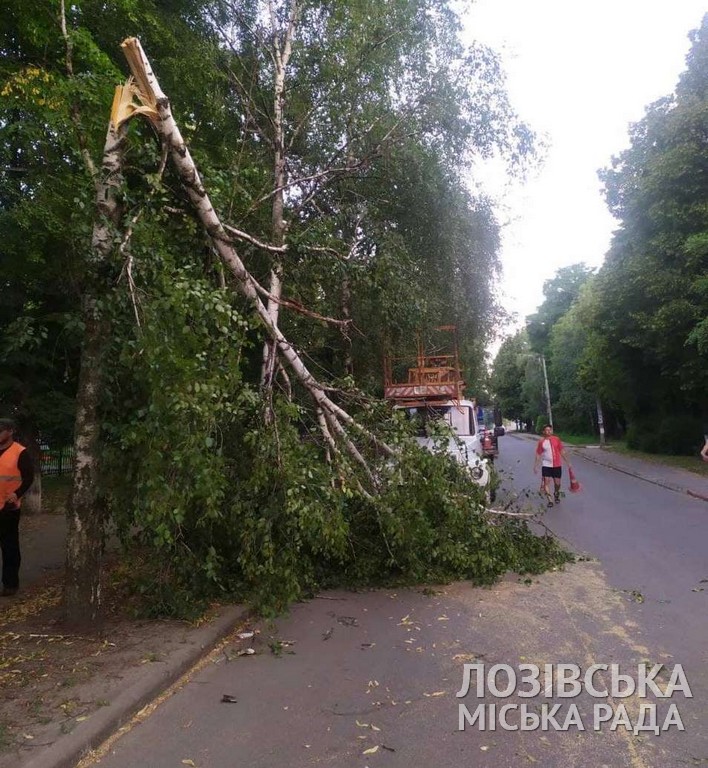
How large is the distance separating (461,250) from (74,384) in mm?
8550

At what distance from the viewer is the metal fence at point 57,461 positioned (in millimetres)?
16141

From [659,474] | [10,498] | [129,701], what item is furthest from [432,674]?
[659,474]

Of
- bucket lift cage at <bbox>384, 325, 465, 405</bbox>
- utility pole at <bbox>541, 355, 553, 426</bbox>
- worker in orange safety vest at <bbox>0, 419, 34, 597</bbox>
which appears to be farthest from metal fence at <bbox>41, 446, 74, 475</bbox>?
utility pole at <bbox>541, 355, 553, 426</bbox>

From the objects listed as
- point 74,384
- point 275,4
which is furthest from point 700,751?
point 74,384

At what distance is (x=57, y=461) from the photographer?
19.2 m

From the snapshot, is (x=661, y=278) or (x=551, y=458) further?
(x=661, y=278)

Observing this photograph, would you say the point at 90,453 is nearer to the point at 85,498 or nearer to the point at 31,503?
the point at 85,498

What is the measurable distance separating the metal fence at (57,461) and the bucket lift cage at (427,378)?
7.74 m

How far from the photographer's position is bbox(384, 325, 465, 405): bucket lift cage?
42.6 feet

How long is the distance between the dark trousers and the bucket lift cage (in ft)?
23.1

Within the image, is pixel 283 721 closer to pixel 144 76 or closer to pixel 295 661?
pixel 295 661

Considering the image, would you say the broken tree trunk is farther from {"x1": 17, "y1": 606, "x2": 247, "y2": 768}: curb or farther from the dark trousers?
the dark trousers

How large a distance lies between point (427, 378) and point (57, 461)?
1168 centimetres

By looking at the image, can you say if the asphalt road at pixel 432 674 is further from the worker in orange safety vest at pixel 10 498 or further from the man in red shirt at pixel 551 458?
the man in red shirt at pixel 551 458
